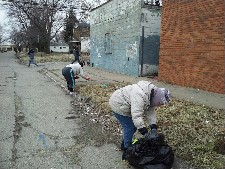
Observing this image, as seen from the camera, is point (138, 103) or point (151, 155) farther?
point (151, 155)

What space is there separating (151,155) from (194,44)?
846 centimetres

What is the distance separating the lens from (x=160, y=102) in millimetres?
4340

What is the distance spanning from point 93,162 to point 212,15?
27.0 feet

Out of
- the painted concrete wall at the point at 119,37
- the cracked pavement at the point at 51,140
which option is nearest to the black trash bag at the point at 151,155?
the cracked pavement at the point at 51,140

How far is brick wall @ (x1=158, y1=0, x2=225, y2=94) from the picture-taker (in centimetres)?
1076

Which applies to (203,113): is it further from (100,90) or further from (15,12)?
(15,12)

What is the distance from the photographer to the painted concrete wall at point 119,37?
16406 millimetres

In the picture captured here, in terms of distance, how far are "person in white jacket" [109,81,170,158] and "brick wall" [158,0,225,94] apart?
21.8ft

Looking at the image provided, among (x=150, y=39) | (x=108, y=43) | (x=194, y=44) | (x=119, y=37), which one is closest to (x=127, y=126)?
(x=194, y=44)

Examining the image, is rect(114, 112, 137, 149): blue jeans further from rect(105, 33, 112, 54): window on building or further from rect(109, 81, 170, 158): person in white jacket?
rect(105, 33, 112, 54): window on building

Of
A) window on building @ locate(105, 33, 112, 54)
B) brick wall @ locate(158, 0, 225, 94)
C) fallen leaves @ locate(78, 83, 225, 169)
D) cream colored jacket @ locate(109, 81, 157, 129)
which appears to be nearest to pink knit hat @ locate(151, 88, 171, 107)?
cream colored jacket @ locate(109, 81, 157, 129)

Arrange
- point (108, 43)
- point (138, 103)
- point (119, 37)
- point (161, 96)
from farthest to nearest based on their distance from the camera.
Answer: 1. point (108, 43)
2. point (119, 37)
3. point (161, 96)
4. point (138, 103)

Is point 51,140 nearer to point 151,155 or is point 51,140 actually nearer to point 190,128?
point 151,155

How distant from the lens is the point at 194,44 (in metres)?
11.9
